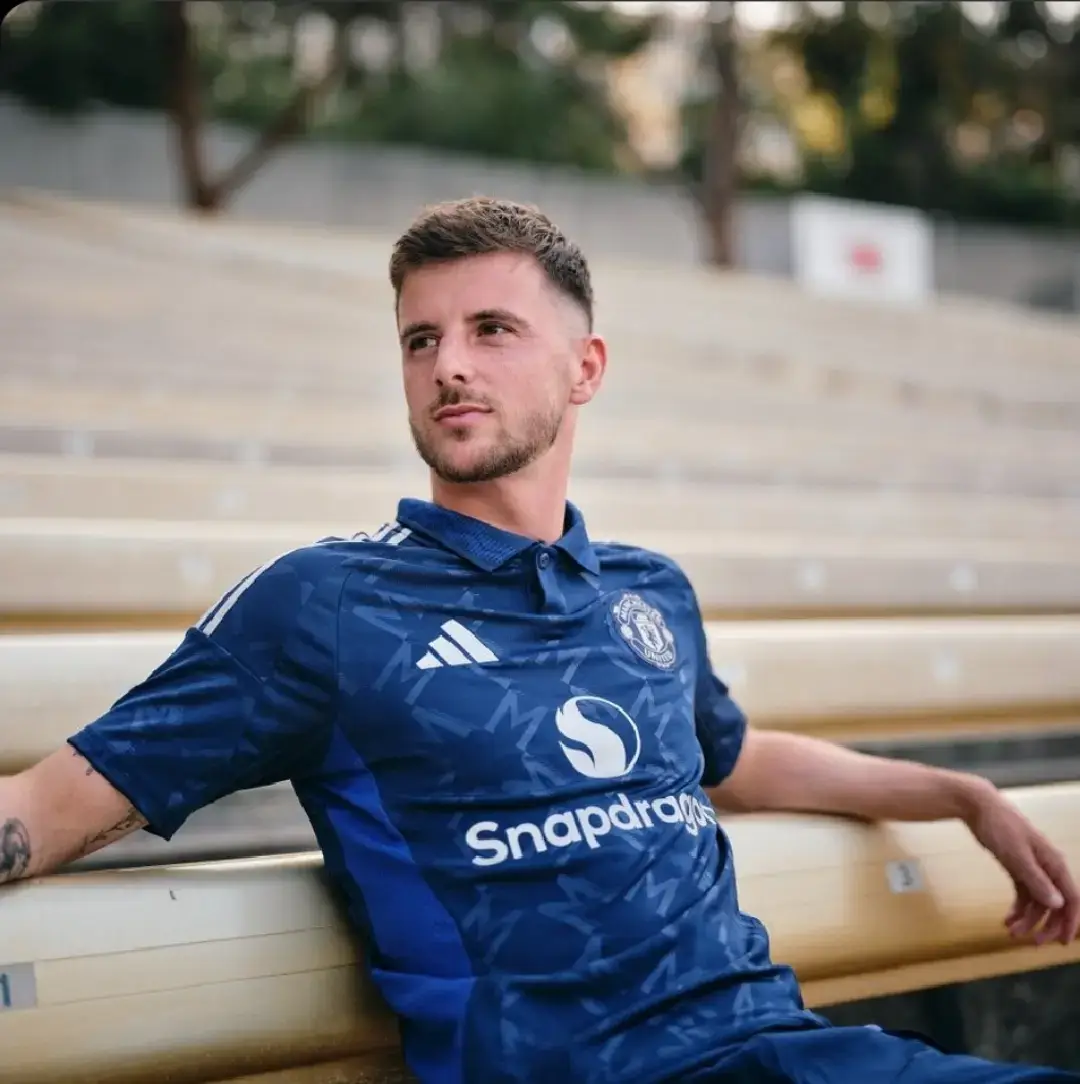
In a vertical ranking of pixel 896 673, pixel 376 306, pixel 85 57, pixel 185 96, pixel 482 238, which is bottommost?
pixel 896 673

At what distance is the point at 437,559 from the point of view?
1.05 meters

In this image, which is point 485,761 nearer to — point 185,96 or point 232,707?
point 232,707

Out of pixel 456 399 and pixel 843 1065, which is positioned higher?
pixel 456 399

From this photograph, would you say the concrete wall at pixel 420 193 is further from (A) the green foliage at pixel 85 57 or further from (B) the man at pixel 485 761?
(B) the man at pixel 485 761

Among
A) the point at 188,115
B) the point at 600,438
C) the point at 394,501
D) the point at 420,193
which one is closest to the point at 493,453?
the point at 394,501

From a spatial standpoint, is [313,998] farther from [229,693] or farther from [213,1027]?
[229,693]

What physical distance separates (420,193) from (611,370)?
9.01m

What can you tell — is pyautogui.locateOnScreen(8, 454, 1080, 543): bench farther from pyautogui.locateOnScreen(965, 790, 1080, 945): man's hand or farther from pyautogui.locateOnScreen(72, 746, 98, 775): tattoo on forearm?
pyautogui.locateOnScreen(72, 746, 98, 775): tattoo on forearm

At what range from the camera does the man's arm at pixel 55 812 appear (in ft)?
2.93

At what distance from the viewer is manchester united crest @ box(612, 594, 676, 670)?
3.63 feet

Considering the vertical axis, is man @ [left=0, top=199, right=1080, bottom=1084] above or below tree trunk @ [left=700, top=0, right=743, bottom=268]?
below

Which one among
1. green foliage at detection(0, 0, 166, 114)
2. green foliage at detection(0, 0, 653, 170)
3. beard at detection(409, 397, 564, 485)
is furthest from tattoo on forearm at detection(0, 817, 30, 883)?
green foliage at detection(0, 0, 166, 114)

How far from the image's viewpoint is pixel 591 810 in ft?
3.21

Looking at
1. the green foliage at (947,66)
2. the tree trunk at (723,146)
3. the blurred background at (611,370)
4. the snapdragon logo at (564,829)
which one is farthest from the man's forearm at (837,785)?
the green foliage at (947,66)
